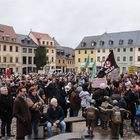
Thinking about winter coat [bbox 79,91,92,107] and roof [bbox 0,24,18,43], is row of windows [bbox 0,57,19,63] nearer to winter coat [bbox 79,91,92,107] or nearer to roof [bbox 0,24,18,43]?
roof [bbox 0,24,18,43]

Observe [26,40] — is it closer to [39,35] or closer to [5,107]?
[39,35]

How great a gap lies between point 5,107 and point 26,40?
6973 centimetres

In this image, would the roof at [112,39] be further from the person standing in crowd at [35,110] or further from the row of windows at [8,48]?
the person standing in crowd at [35,110]

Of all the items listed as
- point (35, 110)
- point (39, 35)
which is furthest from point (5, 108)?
point (39, 35)

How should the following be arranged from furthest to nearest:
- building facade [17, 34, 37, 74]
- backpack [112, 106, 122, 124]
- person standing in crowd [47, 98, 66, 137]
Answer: building facade [17, 34, 37, 74], person standing in crowd [47, 98, 66, 137], backpack [112, 106, 122, 124]

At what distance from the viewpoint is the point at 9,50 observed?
247 feet

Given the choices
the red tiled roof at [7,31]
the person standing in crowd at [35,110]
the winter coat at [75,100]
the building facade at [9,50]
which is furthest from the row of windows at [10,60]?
the person standing in crowd at [35,110]

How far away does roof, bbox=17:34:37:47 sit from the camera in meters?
78.8

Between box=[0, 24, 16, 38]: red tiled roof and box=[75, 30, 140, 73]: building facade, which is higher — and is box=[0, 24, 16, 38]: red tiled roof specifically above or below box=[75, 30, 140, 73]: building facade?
above

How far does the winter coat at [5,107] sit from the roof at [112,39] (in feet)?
221

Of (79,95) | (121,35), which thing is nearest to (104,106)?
(79,95)

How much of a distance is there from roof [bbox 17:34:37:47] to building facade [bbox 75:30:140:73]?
13317mm

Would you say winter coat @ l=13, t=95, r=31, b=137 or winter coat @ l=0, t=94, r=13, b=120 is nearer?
winter coat @ l=13, t=95, r=31, b=137

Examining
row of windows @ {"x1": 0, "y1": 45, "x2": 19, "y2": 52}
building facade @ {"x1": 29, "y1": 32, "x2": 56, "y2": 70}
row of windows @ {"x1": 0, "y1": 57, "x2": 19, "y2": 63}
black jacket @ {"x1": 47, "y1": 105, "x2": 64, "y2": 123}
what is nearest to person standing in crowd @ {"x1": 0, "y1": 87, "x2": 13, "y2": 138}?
black jacket @ {"x1": 47, "y1": 105, "x2": 64, "y2": 123}
